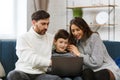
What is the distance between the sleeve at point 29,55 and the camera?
2717mm

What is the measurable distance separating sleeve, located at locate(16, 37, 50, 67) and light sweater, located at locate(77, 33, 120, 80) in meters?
0.49

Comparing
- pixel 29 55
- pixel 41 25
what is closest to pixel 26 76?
pixel 29 55

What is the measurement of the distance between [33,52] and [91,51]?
68 centimetres

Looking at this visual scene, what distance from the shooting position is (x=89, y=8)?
15.1 feet

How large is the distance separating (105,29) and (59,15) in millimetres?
881

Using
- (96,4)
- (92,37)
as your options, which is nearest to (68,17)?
(96,4)

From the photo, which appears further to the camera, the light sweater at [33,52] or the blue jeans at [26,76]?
the light sweater at [33,52]

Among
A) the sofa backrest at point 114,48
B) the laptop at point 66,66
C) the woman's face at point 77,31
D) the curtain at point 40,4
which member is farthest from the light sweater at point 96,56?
the curtain at point 40,4

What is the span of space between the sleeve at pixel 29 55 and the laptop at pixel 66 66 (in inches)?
4.4

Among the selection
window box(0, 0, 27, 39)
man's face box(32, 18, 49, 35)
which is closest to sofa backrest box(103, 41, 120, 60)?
man's face box(32, 18, 49, 35)

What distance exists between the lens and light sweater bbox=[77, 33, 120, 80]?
2932 millimetres

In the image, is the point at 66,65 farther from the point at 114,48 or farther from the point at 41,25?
the point at 114,48

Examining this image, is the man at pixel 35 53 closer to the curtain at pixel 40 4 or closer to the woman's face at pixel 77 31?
the woman's face at pixel 77 31

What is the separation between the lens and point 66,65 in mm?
2658
